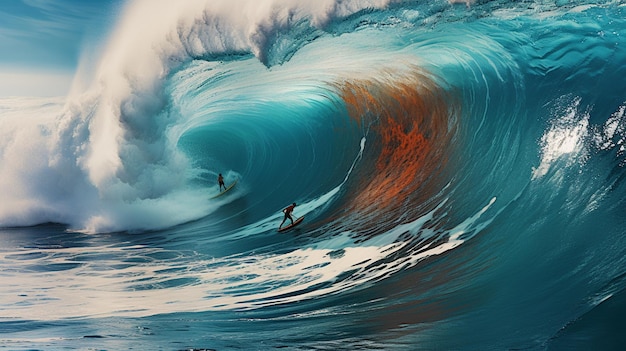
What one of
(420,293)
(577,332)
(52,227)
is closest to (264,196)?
(52,227)

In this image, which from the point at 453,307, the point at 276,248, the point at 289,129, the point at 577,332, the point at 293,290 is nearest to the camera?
the point at 577,332

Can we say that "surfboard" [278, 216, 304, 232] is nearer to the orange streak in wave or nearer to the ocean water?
the ocean water

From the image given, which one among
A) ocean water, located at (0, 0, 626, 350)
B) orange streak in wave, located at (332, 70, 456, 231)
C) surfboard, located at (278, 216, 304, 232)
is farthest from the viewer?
surfboard, located at (278, 216, 304, 232)

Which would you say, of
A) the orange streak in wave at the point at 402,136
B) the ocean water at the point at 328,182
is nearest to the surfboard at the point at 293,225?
the ocean water at the point at 328,182

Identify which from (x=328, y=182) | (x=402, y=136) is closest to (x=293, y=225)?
(x=328, y=182)

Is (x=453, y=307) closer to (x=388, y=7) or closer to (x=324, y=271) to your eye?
(x=324, y=271)

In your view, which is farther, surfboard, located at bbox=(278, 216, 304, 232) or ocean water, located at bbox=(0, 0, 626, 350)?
surfboard, located at bbox=(278, 216, 304, 232)

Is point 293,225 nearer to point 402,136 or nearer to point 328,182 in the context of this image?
point 328,182

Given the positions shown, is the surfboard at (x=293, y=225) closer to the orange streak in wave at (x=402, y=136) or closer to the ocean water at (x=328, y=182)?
the ocean water at (x=328, y=182)

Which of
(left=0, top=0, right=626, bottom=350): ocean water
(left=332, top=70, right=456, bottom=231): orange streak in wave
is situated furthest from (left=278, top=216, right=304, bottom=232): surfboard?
(left=332, top=70, right=456, bottom=231): orange streak in wave
